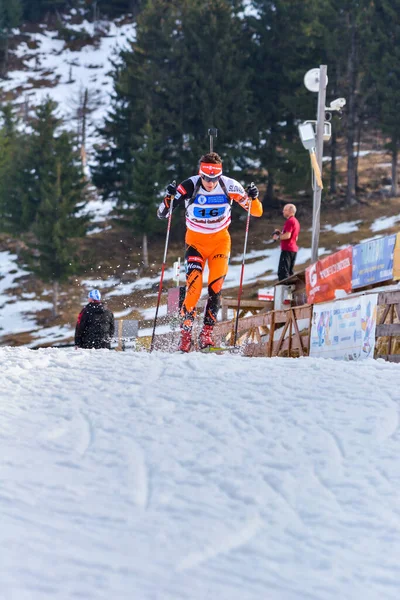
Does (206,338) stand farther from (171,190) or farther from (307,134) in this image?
(307,134)

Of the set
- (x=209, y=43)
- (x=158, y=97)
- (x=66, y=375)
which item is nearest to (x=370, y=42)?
(x=209, y=43)

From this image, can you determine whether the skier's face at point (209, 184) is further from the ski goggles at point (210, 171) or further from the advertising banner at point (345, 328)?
the advertising banner at point (345, 328)

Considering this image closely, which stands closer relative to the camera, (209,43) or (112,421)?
(112,421)

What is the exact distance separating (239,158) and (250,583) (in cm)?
3563

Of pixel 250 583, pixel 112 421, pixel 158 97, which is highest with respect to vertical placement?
pixel 158 97

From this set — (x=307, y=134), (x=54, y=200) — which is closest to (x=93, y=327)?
(x=307, y=134)

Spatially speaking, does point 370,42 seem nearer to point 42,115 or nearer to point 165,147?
point 165,147

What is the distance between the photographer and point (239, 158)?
38.4 metres

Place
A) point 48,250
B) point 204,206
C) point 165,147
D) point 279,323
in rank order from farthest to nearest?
point 165,147 → point 48,250 → point 279,323 → point 204,206

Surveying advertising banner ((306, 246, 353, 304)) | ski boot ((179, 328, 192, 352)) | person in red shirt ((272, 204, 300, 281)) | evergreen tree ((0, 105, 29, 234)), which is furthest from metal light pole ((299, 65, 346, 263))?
evergreen tree ((0, 105, 29, 234))

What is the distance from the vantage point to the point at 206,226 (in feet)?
32.7

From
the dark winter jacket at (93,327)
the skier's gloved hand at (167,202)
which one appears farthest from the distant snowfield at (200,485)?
the dark winter jacket at (93,327)

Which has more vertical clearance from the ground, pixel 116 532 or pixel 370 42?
pixel 370 42

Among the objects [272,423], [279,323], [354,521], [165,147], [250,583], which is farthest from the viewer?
[165,147]
